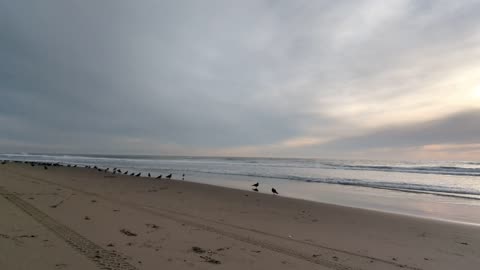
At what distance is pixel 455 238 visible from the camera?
8.17 metres

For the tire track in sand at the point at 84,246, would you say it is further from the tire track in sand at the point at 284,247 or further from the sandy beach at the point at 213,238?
the tire track in sand at the point at 284,247

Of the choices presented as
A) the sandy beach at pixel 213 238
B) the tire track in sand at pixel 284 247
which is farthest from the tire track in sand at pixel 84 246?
the tire track in sand at pixel 284 247

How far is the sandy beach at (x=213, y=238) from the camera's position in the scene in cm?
524

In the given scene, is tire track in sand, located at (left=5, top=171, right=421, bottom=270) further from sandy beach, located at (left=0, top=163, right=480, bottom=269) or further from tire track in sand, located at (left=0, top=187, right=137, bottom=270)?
tire track in sand, located at (left=0, top=187, right=137, bottom=270)

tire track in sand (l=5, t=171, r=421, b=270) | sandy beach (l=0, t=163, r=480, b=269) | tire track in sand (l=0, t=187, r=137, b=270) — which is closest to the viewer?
tire track in sand (l=0, t=187, r=137, b=270)

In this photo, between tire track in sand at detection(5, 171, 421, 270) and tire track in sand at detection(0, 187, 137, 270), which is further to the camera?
tire track in sand at detection(5, 171, 421, 270)

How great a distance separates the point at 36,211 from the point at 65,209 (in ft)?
2.54

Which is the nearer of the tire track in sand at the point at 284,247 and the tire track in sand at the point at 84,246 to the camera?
the tire track in sand at the point at 84,246

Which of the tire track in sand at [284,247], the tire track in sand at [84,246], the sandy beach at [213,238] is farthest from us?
the tire track in sand at [284,247]

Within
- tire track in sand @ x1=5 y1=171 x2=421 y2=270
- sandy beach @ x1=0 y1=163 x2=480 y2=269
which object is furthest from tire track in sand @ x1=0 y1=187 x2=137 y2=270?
tire track in sand @ x1=5 y1=171 x2=421 y2=270

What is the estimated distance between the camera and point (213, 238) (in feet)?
22.3

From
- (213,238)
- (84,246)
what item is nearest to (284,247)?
(213,238)

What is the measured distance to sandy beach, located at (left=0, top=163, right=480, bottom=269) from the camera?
206 inches

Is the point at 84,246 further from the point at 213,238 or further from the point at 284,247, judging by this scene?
the point at 284,247
